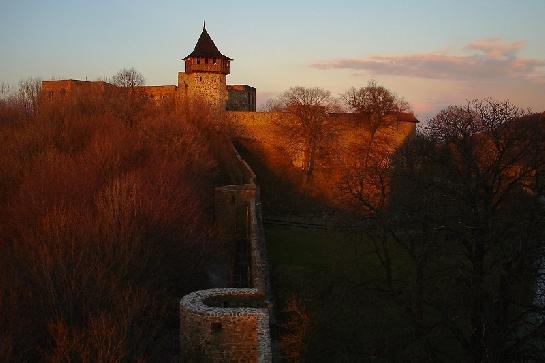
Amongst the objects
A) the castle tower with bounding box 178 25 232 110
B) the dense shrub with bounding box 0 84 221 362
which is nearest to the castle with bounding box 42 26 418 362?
the castle tower with bounding box 178 25 232 110

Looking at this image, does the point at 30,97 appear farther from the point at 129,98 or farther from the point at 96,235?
the point at 96,235

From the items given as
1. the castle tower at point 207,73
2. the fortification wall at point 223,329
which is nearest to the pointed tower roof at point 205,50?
the castle tower at point 207,73

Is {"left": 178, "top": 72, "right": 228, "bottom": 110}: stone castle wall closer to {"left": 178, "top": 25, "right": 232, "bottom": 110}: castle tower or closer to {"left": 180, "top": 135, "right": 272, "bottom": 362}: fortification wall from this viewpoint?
{"left": 178, "top": 25, "right": 232, "bottom": 110}: castle tower

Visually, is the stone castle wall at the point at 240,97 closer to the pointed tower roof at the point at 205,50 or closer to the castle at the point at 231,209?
the castle at the point at 231,209

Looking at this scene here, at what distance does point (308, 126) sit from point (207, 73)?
29.4ft

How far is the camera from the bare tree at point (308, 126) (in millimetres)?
36812

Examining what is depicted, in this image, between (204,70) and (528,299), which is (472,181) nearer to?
(528,299)

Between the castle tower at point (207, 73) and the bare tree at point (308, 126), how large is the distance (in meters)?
5.52

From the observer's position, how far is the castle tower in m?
39.8

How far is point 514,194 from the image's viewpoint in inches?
538

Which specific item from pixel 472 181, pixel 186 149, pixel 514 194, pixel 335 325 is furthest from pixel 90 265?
pixel 186 149

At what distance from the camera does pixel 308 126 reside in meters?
36.9

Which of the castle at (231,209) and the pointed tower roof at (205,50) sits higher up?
the pointed tower roof at (205,50)

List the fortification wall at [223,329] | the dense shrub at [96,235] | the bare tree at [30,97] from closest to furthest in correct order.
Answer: the dense shrub at [96,235], the fortification wall at [223,329], the bare tree at [30,97]
